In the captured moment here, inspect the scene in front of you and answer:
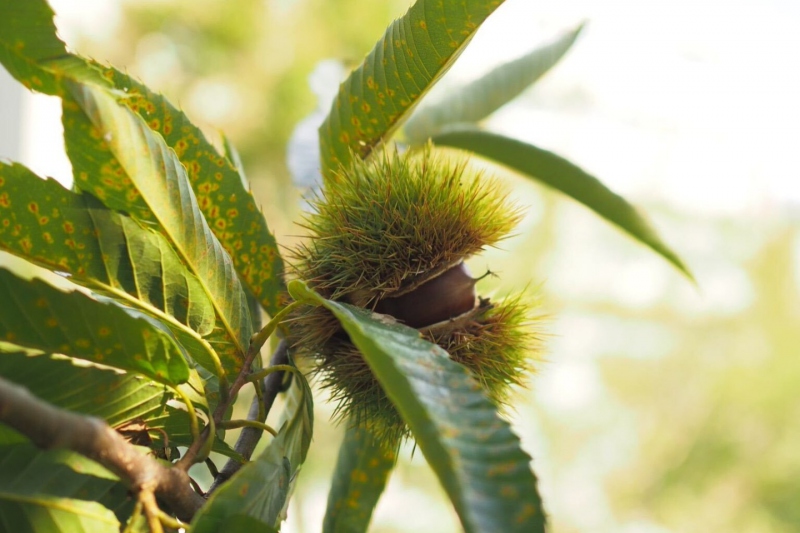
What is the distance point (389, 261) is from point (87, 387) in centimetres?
22

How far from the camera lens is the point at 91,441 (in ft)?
0.82

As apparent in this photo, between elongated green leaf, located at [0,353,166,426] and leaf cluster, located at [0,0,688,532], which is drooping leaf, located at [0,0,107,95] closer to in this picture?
leaf cluster, located at [0,0,688,532]

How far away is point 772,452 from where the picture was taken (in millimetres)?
4434

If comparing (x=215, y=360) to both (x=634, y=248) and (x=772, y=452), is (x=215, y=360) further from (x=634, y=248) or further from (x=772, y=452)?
(x=772, y=452)

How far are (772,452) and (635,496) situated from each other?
0.97m

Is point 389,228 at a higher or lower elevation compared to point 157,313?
higher

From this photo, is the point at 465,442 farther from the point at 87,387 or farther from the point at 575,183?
the point at 575,183

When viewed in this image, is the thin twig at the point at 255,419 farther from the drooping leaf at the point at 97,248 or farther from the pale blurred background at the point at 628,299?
the pale blurred background at the point at 628,299

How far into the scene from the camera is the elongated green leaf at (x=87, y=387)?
31 cm

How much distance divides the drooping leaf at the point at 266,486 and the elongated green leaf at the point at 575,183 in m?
0.32

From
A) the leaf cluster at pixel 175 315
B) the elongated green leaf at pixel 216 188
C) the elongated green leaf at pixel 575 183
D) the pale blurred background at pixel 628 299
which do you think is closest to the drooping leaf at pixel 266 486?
the leaf cluster at pixel 175 315

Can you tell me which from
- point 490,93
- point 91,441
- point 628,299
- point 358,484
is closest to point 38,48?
point 91,441

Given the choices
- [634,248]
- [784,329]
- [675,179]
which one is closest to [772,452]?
[784,329]

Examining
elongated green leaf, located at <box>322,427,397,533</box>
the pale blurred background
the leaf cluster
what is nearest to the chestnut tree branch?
the leaf cluster
